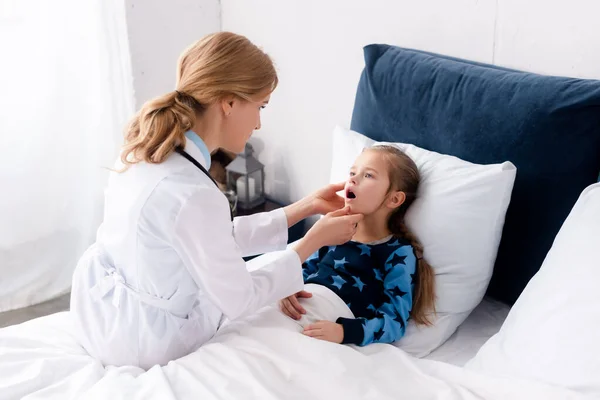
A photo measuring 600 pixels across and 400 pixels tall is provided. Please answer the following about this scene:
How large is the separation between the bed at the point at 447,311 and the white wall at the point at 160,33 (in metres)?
1.05

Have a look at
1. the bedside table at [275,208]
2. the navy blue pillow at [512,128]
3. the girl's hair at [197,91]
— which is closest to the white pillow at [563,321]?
the navy blue pillow at [512,128]

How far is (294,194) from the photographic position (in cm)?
263

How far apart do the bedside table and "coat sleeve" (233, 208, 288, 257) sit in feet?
1.79

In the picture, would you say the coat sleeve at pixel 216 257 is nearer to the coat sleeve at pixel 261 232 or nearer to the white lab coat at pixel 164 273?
the white lab coat at pixel 164 273

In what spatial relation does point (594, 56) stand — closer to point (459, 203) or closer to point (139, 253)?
point (459, 203)

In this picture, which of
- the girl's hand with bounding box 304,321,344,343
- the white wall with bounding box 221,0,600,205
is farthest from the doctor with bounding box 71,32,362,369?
the white wall with bounding box 221,0,600,205

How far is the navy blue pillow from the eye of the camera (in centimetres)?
150

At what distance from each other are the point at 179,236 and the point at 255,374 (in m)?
0.32

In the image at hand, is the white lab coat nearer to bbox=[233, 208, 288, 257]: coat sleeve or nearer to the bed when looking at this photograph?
the bed

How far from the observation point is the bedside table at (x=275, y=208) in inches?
93.4

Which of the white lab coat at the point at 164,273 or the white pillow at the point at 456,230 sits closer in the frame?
the white lab coat at the point at 164,273

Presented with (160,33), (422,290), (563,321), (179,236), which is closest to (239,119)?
(179,236)

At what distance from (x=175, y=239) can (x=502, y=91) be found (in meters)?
0.89

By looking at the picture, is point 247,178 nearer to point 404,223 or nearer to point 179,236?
point 404,223
